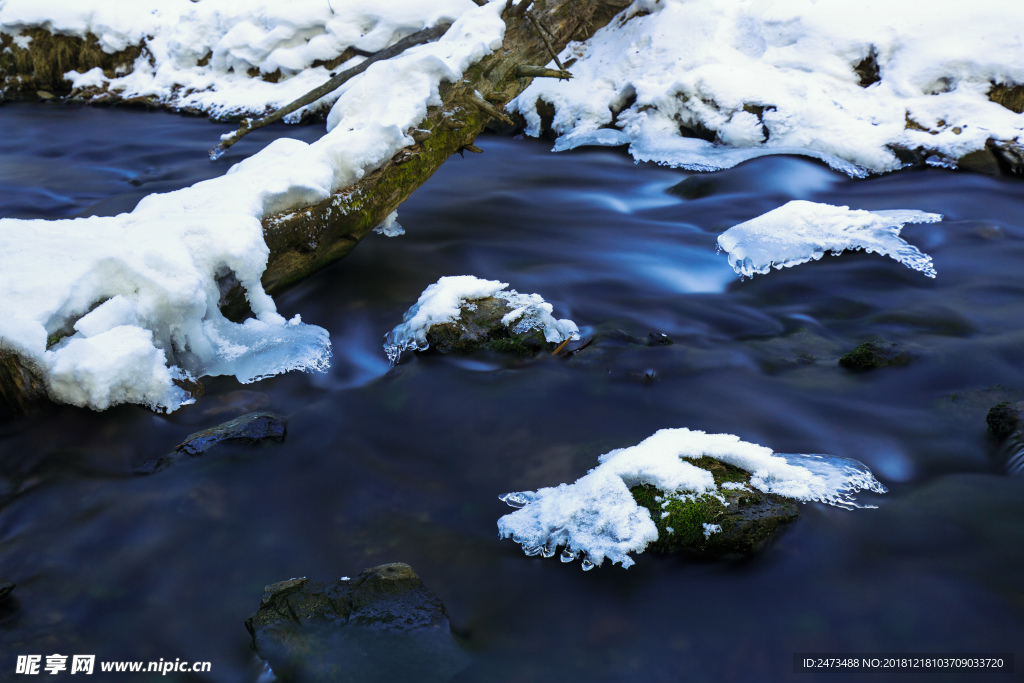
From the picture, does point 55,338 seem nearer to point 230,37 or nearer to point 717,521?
point 717,521

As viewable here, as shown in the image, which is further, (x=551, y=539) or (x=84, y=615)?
(x=551, y=539)

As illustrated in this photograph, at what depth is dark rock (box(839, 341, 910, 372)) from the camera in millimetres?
3418

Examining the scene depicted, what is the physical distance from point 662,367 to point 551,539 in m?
1.41

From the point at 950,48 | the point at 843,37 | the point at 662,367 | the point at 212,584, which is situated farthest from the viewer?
the point at 843,37

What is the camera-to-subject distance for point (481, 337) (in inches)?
146

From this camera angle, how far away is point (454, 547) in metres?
2.53

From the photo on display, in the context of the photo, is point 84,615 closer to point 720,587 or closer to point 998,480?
point 720,587

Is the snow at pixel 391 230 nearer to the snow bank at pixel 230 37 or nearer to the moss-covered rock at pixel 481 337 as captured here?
the moss-covered rock at pixel 481 337

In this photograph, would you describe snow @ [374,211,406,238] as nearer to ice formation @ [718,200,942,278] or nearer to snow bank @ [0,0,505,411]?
snow bank @ [0,0,505,411]

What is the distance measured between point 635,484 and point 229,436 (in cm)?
173

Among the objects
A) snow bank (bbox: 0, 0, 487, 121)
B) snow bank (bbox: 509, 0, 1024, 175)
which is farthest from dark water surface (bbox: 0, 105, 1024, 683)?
snow bank (bbox: 0, 0, 487, 121)

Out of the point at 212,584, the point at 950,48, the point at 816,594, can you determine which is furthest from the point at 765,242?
the point at 212,584

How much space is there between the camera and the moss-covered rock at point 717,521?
7.66 ft

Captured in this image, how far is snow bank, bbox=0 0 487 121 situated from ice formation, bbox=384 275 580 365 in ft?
17.7
